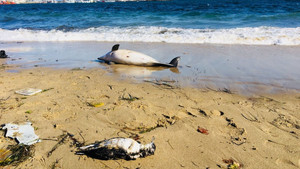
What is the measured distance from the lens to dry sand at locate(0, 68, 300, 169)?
7.30ft

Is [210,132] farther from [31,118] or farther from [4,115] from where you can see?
[4,115]

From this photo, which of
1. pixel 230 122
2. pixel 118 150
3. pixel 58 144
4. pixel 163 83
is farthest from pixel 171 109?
pixel 58 144

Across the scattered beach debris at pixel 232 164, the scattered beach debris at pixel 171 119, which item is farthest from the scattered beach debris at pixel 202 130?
the scattered beach debris at pixel 232 164

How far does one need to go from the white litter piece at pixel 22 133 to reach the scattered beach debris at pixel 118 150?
0.63 m

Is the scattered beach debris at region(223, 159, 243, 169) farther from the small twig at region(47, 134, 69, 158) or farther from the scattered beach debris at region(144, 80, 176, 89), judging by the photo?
the scattered beach debris at region(144, 80, 176, 89)

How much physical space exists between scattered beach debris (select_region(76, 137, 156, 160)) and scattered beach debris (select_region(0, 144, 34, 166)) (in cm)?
52

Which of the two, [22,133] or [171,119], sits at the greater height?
[22,133]

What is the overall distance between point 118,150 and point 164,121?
3.11ft

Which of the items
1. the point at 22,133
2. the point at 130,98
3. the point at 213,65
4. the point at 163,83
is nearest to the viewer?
the point at 22,133

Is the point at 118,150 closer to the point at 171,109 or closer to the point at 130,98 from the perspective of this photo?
the point at 171,109

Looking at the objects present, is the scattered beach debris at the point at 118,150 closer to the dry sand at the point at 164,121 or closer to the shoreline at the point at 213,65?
the dry sand at the point at 164,121

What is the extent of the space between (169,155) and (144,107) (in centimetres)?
115

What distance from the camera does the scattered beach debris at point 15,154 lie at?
7.11 feet

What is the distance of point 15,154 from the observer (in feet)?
7.38
